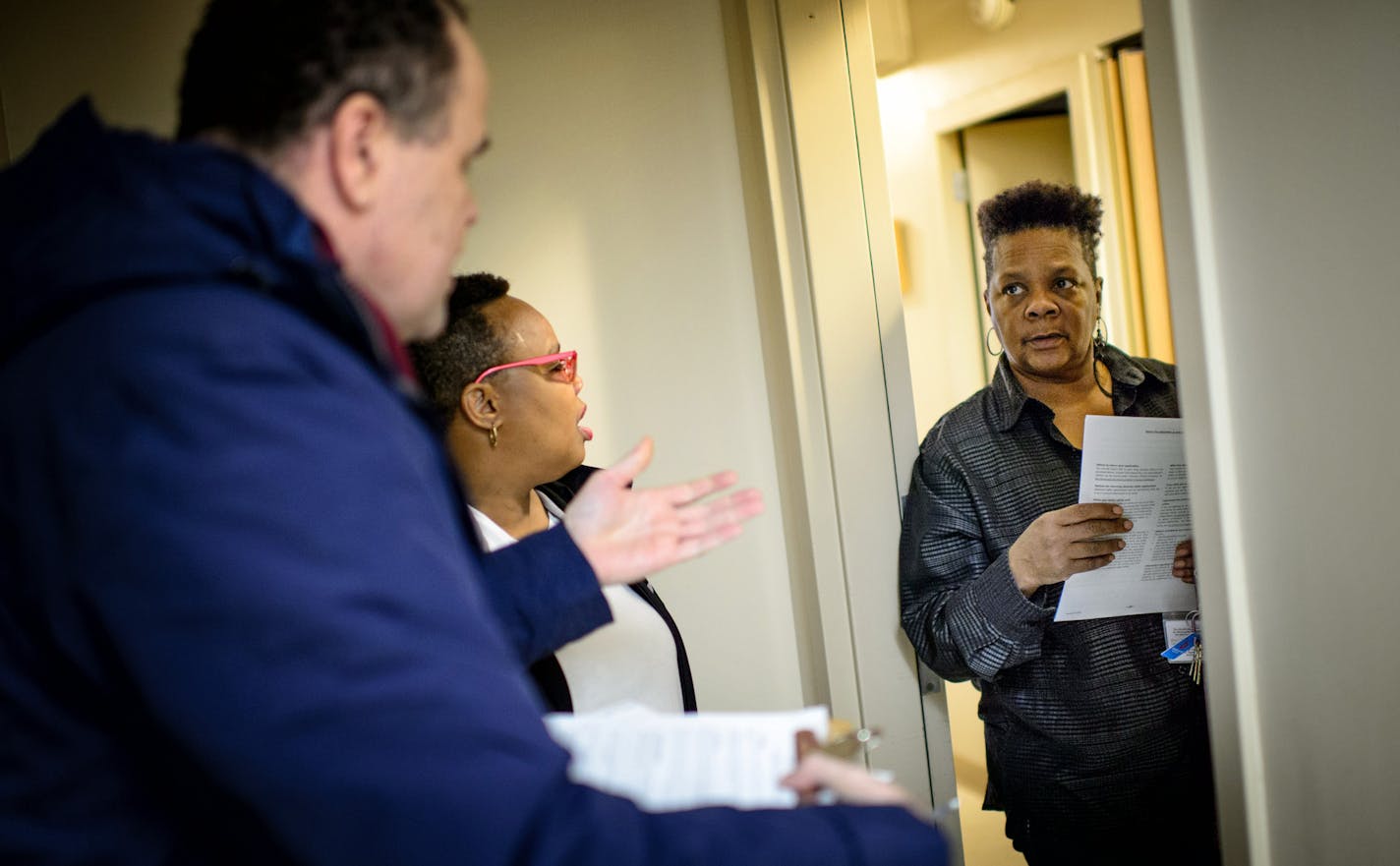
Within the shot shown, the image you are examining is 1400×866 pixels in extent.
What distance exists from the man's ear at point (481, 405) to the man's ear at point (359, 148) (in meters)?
0.96

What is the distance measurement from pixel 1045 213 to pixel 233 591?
5.85 ft

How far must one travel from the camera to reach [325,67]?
73cm

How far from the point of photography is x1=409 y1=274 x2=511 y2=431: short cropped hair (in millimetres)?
1698

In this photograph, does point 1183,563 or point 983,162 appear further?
point 983,162

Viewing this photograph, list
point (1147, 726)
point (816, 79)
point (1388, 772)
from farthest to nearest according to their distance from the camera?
point (816, 79) → point (1147, 726) → point (1388, 772)

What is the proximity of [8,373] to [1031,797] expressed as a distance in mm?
1666

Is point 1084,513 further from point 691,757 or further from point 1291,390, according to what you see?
point 691,757

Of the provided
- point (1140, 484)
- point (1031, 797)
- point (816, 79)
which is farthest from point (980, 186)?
point (1031, 797)

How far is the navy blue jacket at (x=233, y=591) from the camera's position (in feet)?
1.82

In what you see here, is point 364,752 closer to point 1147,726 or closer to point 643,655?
point 643,655

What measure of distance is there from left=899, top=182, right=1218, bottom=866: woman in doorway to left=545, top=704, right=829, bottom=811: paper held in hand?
1014 mm

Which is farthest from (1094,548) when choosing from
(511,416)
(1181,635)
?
(511,416)

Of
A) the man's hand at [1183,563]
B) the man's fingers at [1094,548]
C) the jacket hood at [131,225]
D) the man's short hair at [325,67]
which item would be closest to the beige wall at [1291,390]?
the man's fingers at [1094,548]

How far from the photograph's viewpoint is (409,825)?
56cm
